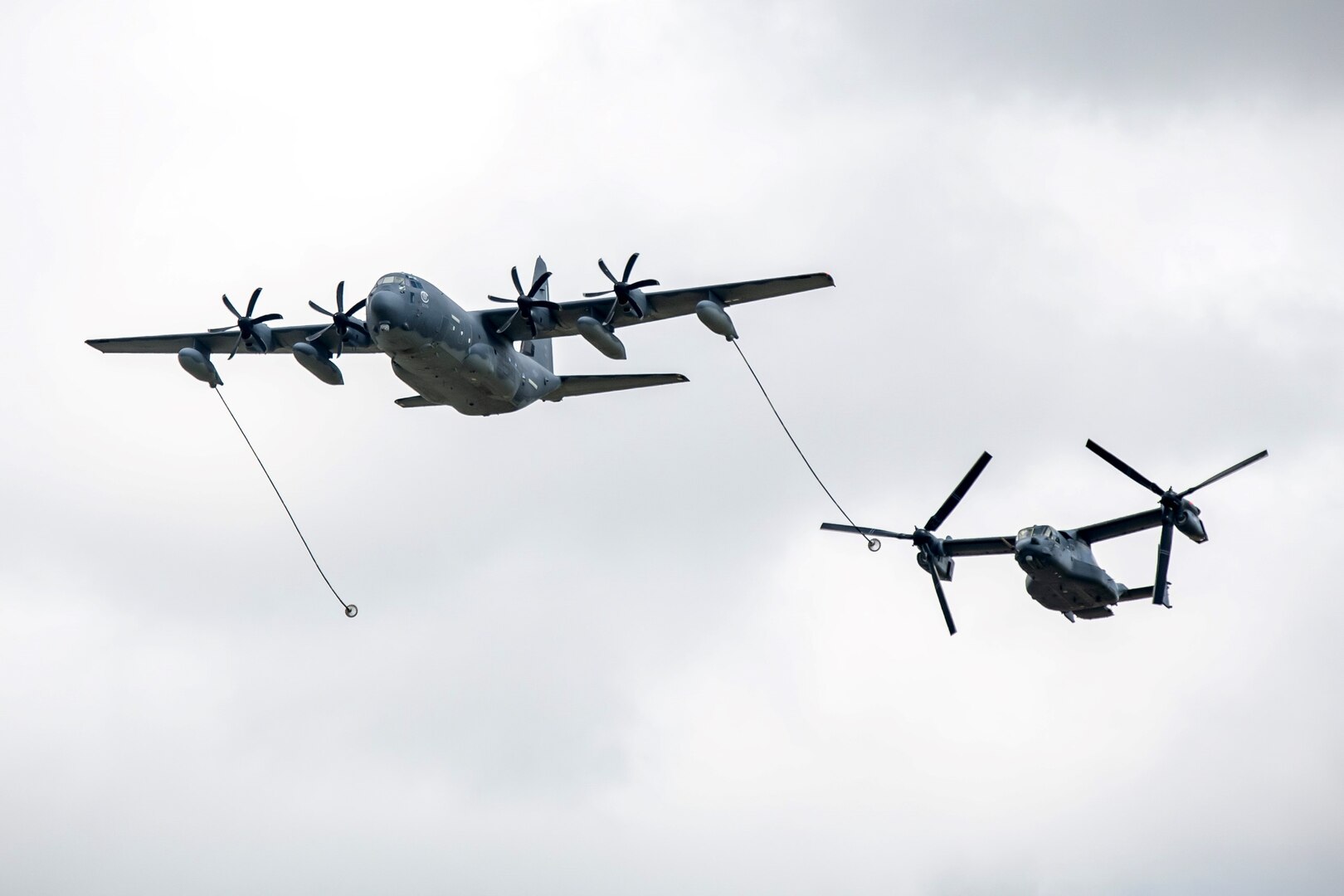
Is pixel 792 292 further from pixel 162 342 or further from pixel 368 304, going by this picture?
pixel 162 342

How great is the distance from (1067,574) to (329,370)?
26.5m

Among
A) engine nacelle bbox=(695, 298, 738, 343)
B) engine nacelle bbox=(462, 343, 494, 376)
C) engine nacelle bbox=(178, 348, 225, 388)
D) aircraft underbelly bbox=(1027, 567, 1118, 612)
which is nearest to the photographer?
engine nacelle bbox=(695, 298, 738, 343)

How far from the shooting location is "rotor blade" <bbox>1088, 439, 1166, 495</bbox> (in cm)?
5297

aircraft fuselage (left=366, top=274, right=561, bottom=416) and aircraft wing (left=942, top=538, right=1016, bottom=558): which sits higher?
aircraft wing (left=942, top=538, right=1016, bottom=558)

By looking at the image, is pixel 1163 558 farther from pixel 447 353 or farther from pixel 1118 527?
pixel 447 353

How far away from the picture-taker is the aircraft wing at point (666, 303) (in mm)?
46031

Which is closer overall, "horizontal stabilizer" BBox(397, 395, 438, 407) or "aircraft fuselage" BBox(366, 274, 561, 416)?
"aircraft fuselage" BBox(366, 274, 561, 416)

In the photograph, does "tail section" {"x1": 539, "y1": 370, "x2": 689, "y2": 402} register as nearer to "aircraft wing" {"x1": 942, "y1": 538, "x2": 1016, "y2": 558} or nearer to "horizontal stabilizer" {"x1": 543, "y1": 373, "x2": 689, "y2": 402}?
"horizontal stabilizer" {"x1": 543, "y1": 373, "x2": 689, "y2": 402}

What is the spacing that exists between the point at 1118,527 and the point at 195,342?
3340 cm

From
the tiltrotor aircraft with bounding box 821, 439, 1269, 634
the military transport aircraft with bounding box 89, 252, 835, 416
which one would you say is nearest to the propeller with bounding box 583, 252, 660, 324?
the military transport aircraft with bounding box 89, 252, 835, 416

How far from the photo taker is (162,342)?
5356 cm

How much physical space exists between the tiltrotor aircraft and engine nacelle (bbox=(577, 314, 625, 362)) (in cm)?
1156

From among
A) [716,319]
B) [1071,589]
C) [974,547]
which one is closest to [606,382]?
[716,319]

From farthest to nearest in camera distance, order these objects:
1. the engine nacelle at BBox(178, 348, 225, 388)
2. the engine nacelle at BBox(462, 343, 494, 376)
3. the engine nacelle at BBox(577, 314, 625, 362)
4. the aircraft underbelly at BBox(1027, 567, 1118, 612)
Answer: the aircraft underbelly at BBox(1027, 567, 1118, 612) < the engine nacelle at BBox(178, 348, 225, 388) < the engine nacelle at BBox(462, 343, 494, 376) < the engine nacelle at BBox(577, 314, 625, 362)
